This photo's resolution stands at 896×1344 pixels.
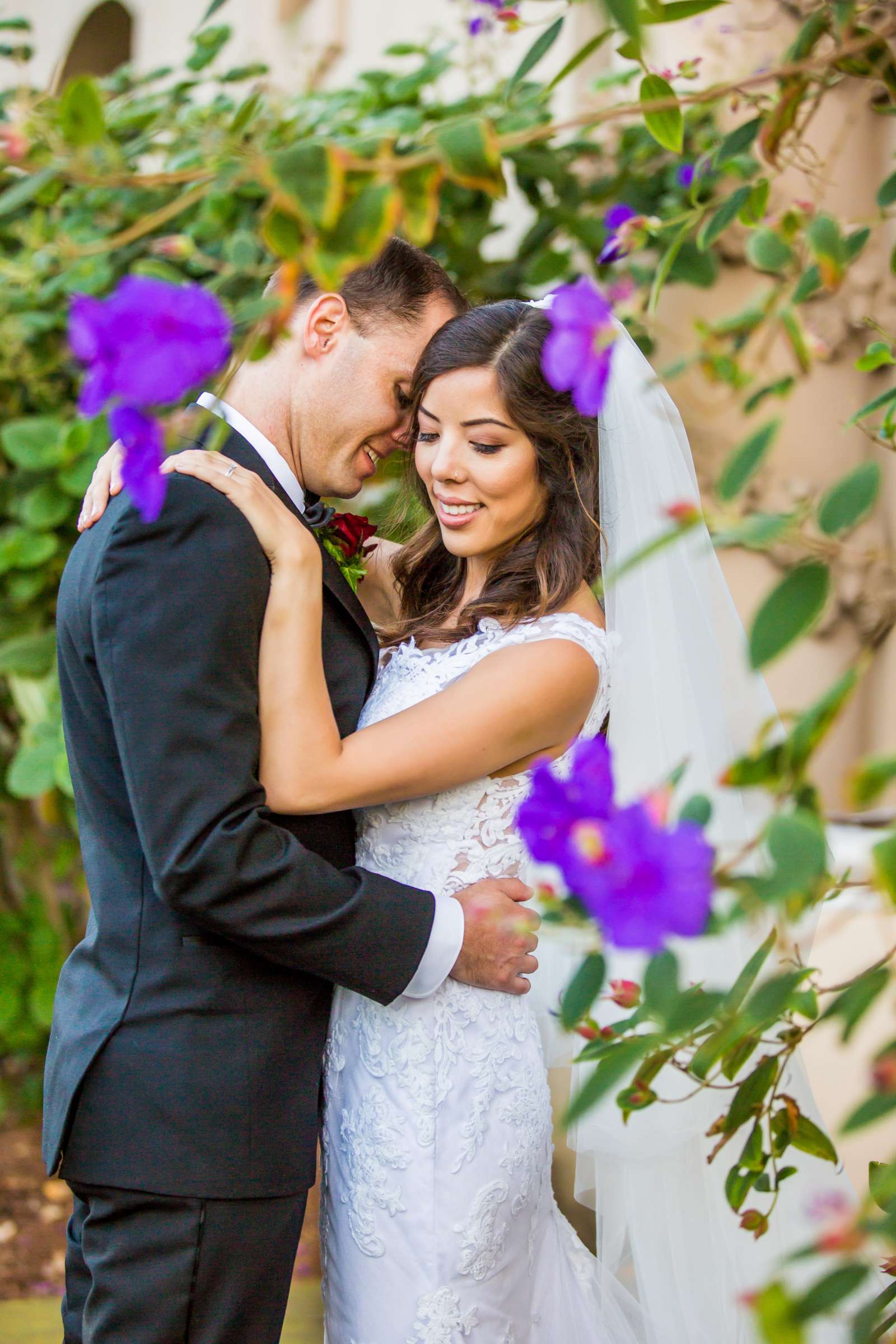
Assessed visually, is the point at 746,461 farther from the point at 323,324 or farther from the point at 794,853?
the point at 323,324

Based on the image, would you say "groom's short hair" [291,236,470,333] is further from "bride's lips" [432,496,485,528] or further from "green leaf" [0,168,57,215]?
"green leaf" [0,168,57,215]

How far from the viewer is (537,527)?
7.09 feet

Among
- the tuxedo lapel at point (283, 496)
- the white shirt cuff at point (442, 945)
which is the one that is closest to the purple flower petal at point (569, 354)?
the tuxedo lapel at point (283, 496)

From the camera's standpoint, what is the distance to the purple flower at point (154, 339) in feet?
2.24

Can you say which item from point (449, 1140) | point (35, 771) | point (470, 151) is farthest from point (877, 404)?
point (35, 771)

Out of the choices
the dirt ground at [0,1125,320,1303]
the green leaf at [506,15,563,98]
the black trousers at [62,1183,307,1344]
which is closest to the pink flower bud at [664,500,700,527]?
the green leaf at [506,15,563,98]

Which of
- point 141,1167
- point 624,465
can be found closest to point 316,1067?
point 141,1167

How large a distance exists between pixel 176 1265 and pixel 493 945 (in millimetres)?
608

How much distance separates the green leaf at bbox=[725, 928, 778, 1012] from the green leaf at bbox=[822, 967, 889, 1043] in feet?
0.24

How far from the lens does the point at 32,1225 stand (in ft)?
12.4

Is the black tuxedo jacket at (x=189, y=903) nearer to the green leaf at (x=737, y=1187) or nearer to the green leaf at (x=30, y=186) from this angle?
the green leaf at (x=30, y=186)

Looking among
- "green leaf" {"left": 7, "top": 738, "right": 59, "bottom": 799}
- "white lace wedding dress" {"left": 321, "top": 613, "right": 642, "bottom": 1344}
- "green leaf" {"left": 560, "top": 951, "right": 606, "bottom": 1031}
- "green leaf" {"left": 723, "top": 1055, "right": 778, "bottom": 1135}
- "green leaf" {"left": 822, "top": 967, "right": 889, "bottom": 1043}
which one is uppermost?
"green leaf" {"left": 822, "top": 967, "right": 889, "bottom": 1043}

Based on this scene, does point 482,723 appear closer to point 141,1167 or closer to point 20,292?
point 141,1167

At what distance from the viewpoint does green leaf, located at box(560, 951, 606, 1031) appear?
28.9 inches
